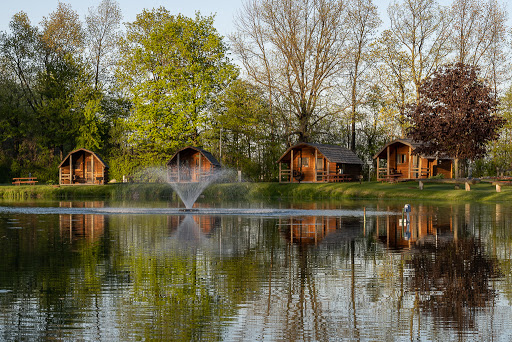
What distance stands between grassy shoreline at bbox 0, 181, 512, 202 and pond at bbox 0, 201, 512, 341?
1424 inches

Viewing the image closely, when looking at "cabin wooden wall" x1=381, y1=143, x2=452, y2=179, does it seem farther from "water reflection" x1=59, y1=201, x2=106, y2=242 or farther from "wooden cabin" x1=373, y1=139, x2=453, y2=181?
"water reflection" x1=59, y1=201, x2=106, y2=242

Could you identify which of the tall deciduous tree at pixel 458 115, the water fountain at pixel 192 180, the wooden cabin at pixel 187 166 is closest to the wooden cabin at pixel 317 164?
the water fountain at pixel 192 180

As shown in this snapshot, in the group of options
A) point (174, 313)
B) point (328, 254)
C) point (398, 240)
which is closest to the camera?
point (174, 313)

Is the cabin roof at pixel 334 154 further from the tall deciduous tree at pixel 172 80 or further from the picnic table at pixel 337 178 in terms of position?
the tall deciduous tree at pixel 172 80

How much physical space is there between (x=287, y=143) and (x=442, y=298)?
228ft

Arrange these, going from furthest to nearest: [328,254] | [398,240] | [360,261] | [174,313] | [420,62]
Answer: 1. [420,62]
2. [398,240]
3. [328,254]
4. [360,261]
5. [174,313]

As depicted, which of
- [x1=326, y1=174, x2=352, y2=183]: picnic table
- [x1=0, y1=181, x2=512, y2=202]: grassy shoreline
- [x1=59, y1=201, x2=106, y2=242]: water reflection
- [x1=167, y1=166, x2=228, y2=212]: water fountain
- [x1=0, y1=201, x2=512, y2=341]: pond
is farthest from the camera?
[x1=326, y1=174, x2=352, y2=183]: picnic table

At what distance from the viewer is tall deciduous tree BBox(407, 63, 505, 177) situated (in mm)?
56875

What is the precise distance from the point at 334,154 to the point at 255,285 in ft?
200

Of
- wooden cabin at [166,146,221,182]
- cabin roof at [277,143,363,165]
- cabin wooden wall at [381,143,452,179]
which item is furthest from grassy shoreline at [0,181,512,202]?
cabin wooden wall at [381,143,452,179]

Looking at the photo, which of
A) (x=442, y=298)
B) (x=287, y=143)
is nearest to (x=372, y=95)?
(x=287, y=143)

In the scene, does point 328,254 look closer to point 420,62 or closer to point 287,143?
point 420,62

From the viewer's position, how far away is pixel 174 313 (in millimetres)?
9977

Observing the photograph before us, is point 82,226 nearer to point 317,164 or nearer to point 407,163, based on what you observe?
point 317,164
